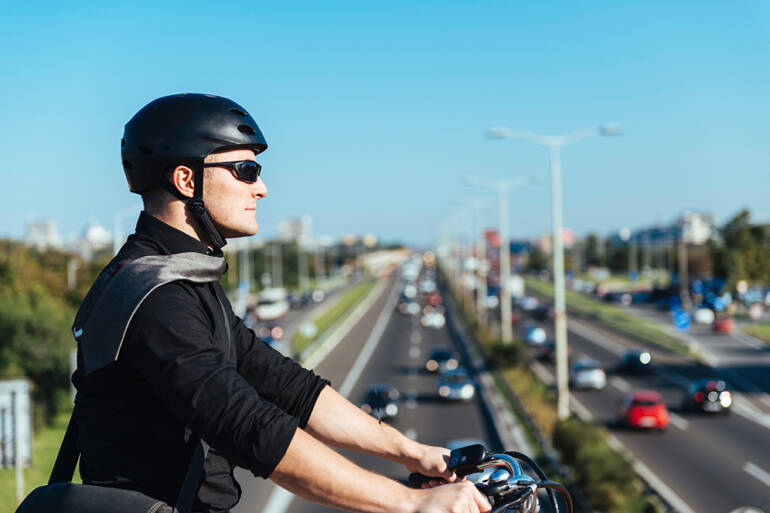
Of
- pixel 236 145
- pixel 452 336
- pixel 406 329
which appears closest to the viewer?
pixel 236 145

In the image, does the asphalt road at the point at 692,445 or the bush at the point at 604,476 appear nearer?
the bush at the point at 604,476

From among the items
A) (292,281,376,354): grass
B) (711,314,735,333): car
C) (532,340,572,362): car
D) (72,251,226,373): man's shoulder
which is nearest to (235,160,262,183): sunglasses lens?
(72,251,226,373): man's shoulder

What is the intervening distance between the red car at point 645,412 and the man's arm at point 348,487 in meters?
31.4

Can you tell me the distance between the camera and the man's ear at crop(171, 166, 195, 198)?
266cm

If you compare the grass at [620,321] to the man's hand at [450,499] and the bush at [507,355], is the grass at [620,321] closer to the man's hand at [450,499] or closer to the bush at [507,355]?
the bush at [507,355]

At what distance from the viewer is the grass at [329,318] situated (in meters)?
49.2

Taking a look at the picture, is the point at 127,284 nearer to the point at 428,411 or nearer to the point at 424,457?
the point at 424,457

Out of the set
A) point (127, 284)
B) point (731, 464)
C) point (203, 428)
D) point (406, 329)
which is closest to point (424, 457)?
point (203, 428)

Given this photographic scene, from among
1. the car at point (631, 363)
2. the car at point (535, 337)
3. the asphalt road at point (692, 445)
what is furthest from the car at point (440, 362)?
the car at point (535, 337)

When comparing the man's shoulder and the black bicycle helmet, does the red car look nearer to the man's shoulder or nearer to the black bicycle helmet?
the black bicycle helmet

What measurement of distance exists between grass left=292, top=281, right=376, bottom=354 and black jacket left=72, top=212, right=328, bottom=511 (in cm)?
3813

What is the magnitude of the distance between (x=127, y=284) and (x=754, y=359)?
4584cm

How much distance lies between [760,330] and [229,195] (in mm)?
57462

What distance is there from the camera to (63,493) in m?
2.39
